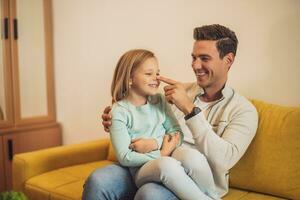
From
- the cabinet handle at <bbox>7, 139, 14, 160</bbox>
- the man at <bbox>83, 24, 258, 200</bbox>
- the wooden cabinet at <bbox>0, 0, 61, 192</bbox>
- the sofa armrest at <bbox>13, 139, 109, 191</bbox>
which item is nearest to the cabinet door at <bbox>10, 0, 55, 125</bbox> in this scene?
the wooden cabinet at <bbox>0, 0, 61, 192</bbox>

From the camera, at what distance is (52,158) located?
85.0 inches

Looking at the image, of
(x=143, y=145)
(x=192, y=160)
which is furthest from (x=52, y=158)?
(x=192, y=160)

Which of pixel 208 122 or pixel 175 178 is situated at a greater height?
pixel 208 122

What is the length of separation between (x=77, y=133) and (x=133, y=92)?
5.08 feet

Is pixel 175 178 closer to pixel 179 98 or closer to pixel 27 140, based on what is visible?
pixel 179 98

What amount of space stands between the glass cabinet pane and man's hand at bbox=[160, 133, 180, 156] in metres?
1.67

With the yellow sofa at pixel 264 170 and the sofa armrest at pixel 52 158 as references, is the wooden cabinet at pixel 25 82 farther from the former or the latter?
the yellow sofa at pixel 264 170

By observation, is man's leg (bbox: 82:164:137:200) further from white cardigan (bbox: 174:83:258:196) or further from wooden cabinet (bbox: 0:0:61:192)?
wooden cabinet (bbox: 0:0:61:192)

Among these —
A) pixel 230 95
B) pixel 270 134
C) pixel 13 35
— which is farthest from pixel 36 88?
pixel 270 134

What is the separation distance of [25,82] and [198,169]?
1.93m

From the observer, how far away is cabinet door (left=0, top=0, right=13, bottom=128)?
107 inches

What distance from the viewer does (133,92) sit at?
163cm

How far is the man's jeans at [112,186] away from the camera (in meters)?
1.50

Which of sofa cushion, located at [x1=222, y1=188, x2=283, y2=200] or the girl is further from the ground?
the girl
